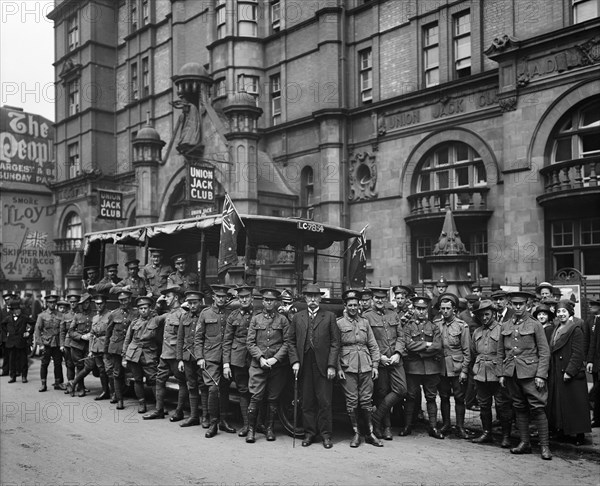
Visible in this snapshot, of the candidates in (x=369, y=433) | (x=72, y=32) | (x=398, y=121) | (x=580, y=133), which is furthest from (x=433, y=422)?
(x=72, y=32)

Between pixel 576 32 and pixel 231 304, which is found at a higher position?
pixel 576 32

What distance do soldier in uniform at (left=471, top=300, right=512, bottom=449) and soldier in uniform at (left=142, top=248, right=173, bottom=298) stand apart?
23.5 feet

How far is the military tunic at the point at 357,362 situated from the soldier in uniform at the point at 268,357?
0.89 meters

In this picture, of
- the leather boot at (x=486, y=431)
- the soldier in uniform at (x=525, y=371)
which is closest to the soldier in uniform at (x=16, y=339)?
the leather boot at (x=486, y=431)

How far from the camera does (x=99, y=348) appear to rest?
12844mm

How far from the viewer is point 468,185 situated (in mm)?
22453

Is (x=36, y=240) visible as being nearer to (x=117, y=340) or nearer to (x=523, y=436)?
(x=117, y=340)

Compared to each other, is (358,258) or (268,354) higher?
(358,258)

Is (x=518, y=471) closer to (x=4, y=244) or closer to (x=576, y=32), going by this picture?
(x=576, y=32)

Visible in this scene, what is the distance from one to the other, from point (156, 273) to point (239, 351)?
4.84 metres

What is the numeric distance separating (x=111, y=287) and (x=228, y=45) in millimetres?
18273

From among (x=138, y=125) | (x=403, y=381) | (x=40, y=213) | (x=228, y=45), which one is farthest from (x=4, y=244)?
(x=403, y=381)

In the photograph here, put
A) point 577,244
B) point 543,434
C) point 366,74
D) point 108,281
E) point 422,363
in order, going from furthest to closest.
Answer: point 366,74
point 577,244
point 108,281
point 422,363
point 543,434

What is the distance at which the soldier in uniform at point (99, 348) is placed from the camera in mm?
Result: 12930
